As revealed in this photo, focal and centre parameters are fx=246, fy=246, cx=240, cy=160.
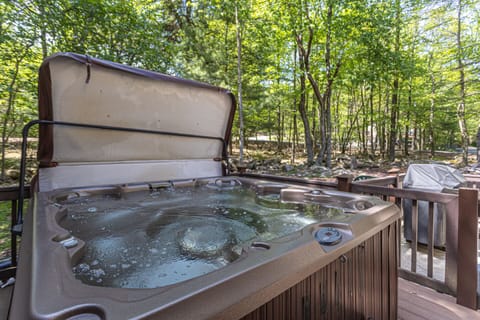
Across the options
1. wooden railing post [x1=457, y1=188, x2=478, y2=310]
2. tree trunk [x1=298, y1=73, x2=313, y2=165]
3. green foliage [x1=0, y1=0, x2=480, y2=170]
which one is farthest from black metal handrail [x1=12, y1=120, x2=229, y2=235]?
tree trunk [x1=298, y1=73, x2=313, y2=165]

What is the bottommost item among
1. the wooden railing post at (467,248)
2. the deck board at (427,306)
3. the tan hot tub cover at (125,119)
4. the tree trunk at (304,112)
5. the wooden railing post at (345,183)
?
the deck board at (427,306)

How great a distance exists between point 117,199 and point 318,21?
701cm

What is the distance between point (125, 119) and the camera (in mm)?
2406

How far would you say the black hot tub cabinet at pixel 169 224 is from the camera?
0.63m

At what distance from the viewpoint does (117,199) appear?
7.04 feet

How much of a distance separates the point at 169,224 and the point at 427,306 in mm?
1799

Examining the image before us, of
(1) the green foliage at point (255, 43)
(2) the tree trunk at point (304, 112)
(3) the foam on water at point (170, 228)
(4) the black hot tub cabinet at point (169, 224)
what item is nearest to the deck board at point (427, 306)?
(4) the black hot tub cabinet at point (169, 224)

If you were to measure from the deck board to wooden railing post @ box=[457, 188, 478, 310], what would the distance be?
67mm

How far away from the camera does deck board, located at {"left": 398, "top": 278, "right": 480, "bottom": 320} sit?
4.97ft

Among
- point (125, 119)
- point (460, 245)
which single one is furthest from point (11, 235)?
point (460, 245)

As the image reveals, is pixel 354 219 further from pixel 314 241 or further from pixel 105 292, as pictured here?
pixel 105 292

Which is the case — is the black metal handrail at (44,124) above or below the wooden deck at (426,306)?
above

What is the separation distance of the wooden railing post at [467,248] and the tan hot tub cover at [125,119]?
2.38 m

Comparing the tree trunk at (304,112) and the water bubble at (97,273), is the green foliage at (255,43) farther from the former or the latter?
the water bubble at (97,273)
